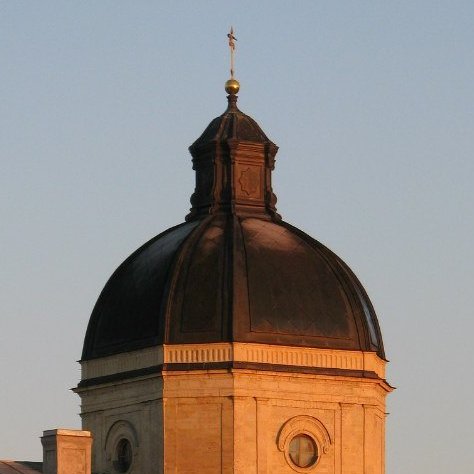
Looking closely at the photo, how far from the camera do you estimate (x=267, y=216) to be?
313ft

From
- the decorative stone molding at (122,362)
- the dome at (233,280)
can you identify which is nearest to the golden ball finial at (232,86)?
the dome at (233,280)

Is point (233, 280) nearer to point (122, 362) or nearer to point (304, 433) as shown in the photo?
point (122, 362)

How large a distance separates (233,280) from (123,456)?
237 inches

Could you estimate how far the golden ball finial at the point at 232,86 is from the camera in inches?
3821

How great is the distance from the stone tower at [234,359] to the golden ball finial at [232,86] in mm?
4351

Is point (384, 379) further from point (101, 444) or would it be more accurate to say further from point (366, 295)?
point (101, 444)

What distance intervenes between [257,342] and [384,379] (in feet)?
15.6

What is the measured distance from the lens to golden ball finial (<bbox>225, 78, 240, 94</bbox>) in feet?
318

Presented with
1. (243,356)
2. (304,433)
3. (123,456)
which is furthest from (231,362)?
(123,456)

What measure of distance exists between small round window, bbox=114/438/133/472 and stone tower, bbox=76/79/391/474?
0.04 m

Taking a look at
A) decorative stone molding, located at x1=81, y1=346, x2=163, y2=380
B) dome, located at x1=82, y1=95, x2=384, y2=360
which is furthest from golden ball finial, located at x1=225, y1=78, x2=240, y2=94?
decorative stone molding, located at x1=81, y1=346, x2=163, y2=380

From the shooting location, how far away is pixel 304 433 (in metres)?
91.4

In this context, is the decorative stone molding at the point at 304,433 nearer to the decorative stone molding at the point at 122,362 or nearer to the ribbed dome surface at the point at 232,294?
the ribbed dome surface at the point at 232,294

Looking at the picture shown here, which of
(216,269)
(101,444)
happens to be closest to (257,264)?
(216,269)
